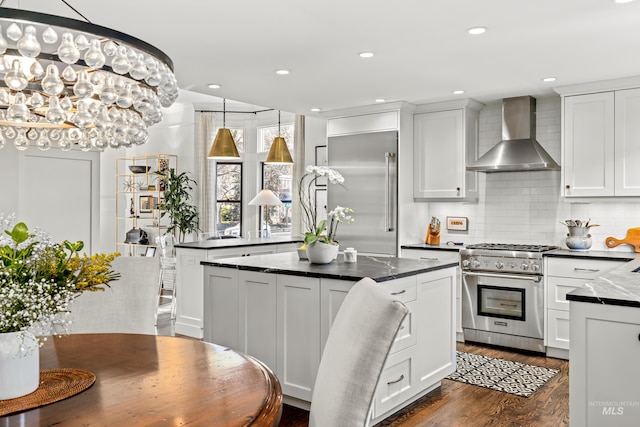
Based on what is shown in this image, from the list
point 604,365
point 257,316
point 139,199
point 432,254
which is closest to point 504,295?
point 432,254

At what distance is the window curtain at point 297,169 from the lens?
735 cm

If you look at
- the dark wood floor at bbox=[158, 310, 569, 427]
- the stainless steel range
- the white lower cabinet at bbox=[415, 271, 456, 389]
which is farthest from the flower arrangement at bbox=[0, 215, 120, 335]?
the stainless steel range

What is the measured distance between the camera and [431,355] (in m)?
3.51

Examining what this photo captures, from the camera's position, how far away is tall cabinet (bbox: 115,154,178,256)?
8.53 m

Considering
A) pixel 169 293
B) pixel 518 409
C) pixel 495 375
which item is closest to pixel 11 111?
pixel 518 409

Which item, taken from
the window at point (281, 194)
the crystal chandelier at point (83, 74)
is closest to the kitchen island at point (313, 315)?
the crystal chandelier at point (83, 74)

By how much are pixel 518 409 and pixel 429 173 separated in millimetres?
2819

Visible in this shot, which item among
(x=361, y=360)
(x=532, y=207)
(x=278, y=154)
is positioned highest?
(x=278, y=154)

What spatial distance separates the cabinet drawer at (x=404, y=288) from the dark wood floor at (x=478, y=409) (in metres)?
0.73

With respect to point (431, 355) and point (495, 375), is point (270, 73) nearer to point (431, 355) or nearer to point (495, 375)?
point (431, 355)

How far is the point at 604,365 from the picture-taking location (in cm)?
217

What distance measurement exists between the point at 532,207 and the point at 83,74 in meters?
4.77

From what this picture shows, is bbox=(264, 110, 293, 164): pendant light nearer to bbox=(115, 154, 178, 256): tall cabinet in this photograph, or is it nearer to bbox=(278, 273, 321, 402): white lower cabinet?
bbox=(115, 154, 178, 256): tall cabinet

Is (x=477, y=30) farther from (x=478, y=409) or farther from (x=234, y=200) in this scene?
(x=234, y=200)
